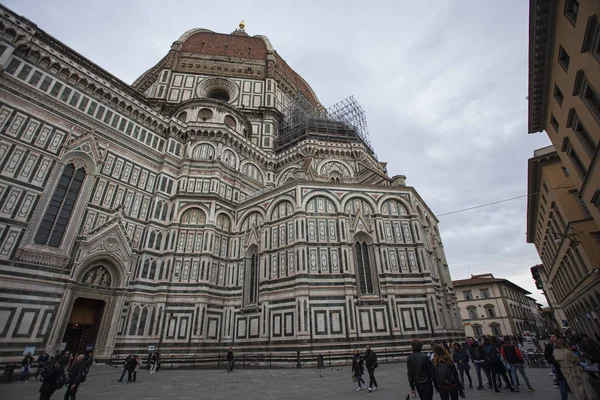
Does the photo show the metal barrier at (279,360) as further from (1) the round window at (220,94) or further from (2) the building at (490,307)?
(2) the building at (490,307)

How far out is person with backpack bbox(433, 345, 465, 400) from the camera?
15.3 ft

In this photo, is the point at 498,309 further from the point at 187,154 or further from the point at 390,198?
the point at 187,154

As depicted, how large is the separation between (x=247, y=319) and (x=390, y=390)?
13.1 m

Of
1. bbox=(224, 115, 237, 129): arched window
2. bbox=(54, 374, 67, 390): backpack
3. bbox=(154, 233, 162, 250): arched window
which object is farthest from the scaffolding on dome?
bbox=(54, 374, 67, 390): backpack

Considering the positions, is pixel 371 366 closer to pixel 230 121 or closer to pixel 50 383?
pixel 50 383

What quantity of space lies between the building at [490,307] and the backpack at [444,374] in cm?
4844

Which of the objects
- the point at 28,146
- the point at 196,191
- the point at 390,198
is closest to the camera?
the point at 28,146

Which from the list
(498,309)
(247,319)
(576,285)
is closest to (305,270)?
(247,319)

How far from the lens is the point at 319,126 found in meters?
33.4

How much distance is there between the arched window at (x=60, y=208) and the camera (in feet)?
53.1

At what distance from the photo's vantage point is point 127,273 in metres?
18.8

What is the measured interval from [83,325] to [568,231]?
102ft

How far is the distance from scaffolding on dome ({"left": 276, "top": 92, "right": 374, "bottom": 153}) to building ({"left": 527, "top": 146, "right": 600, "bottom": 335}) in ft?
53.8

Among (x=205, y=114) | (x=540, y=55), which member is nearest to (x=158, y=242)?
(x=205, y=114)
